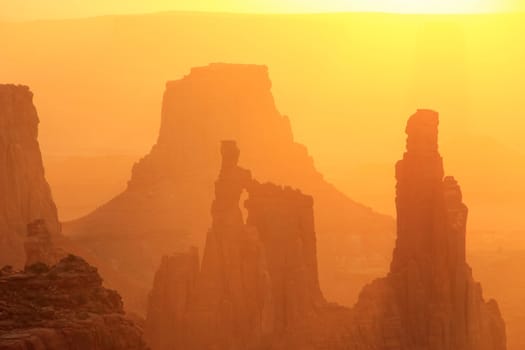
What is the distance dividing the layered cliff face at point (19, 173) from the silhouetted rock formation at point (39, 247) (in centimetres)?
1308

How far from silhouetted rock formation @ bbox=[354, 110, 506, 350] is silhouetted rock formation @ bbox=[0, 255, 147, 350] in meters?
25.7

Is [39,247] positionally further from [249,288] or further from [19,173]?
[19,173]

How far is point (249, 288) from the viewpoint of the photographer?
60.4 m

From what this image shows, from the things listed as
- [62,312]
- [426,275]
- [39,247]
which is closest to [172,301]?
[39,247]

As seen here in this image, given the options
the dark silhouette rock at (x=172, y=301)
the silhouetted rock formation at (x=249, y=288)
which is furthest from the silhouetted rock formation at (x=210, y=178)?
the dark silhouette rock at (x=172, y=301)

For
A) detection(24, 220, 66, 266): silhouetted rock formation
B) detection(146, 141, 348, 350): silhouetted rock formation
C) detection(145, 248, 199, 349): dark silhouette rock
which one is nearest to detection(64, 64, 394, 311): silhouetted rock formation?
detection(146, 141, 348, 350): silhouetted rock formation

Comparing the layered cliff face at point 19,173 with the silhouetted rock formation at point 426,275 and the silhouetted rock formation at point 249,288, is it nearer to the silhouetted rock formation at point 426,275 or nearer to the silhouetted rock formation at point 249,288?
the silhouetted rock formation at point 249,288

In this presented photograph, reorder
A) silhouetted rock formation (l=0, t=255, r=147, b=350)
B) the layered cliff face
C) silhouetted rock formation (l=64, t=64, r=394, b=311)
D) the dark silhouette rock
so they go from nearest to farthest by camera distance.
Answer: silhouetted rock formation (l=0, t=255, r=147, b=350) < the dark silhouette rock < the layered cliff face < silhouetted rock formation (l=64, t=64, r=394, b=311)

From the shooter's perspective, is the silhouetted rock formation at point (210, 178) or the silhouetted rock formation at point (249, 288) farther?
the silhouetted rock formation at point (210, 178)

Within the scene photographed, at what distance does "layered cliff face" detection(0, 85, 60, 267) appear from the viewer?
75.2 metres

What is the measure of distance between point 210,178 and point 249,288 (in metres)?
41.9

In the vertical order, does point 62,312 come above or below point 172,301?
below

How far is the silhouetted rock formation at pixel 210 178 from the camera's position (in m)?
97.3

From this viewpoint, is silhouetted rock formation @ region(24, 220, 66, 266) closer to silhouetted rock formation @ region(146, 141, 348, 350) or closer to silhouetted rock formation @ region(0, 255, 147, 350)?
silhouetted rock formation @ region(146, 141, 348, 350)
